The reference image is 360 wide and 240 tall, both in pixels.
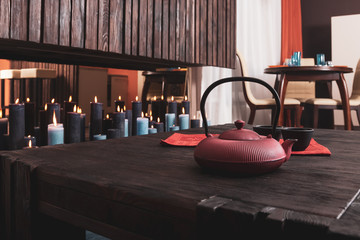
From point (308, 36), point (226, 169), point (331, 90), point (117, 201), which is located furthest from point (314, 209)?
point (308, 36)

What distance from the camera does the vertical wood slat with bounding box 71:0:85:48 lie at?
174cm

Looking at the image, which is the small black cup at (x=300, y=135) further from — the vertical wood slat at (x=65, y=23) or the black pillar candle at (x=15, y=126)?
the vertical wood slat at (x=65, y=23)

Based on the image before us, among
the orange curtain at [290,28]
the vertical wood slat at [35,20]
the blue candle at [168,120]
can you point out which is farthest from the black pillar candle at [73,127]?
the orange curtain at [290,28]

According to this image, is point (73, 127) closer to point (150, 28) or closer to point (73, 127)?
point (73, 127)

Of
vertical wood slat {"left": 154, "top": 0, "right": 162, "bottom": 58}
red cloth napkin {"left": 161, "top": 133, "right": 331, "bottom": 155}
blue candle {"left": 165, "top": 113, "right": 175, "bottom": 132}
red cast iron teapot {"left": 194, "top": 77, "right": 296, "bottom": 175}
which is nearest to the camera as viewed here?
red cast iron teapot {"left": 194, "top": 77, "right": 296, "bottom": 175}

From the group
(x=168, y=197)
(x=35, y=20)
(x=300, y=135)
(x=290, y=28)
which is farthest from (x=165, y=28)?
(x=290, y=28)

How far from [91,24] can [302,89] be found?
3.45 m

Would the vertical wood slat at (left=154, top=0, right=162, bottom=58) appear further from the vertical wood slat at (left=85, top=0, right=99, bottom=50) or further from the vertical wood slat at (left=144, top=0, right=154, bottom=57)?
the vertical wood slat at (left=85, top=0, right=99, bottom=50)

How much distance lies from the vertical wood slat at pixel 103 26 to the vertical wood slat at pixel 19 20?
0.41 metres

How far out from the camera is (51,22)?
1.65 metres

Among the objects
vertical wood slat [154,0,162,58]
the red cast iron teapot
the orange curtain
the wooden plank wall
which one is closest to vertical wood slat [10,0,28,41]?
the wooden plank wall

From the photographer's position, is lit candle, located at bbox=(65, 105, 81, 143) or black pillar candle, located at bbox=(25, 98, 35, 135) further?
black pillar candle, located at bbox=(25, 98, 35, 135)

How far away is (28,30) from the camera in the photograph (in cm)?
157

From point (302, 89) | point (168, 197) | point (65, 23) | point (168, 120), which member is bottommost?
point (168, 197)
